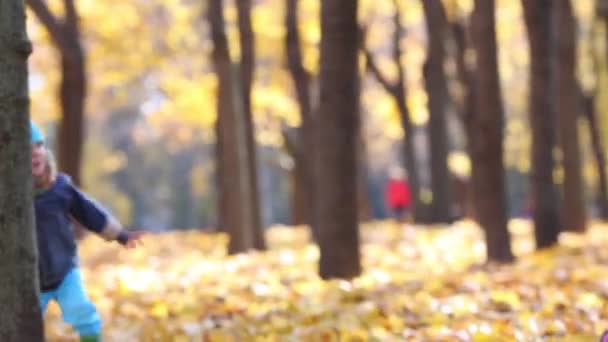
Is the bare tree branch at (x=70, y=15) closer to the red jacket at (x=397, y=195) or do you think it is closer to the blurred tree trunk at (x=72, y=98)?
the blurred tree trunk at (x=72, y=98)

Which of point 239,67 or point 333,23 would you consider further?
point 239,67

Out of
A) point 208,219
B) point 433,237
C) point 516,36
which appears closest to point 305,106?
point 433,237

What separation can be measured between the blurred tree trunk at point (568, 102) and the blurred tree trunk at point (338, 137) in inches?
269

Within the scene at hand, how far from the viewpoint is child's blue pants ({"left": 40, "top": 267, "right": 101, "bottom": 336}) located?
16.6ft

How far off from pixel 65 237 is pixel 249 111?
9.69 meters

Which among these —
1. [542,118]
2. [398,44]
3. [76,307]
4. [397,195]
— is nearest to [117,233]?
[76,307]

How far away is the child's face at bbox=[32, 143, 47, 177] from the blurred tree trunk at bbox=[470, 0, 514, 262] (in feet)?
21.0

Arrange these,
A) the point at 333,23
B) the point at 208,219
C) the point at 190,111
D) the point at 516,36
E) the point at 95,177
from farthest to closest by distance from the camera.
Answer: the point at 208,219, the point at 95,177, the point at 516,36, the point at 190,111, the point at 333,23

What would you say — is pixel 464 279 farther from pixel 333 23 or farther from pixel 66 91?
pixel 66 91

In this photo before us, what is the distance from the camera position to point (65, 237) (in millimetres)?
5090

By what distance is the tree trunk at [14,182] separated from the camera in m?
4.08

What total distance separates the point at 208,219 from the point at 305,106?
39273 millimetres

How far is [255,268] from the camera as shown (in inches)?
443

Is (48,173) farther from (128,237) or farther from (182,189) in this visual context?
(182,189)
